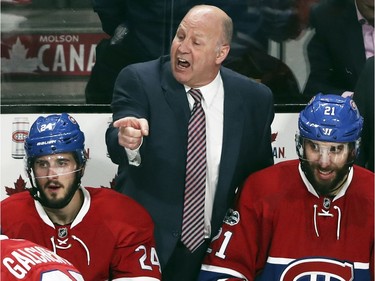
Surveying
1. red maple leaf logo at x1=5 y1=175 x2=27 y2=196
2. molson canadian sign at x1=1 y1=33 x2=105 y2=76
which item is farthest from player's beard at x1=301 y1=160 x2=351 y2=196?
red maple leaf logo at x1=5 y1=175 x2=27 y2=196

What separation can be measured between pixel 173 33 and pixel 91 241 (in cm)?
94

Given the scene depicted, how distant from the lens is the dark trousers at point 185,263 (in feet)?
12.5

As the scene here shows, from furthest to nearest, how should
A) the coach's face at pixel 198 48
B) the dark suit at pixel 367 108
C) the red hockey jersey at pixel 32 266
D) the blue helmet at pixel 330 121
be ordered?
the dark suit at pixel 367 108, the coach's face at pixel 198 48, the blue helmet at pixel 330 121, the red hockey jersey at pixel 32 266

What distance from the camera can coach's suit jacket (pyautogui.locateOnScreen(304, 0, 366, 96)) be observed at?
13.8ft

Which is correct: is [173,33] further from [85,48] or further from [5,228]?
[5,228]

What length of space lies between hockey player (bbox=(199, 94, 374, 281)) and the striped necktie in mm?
154

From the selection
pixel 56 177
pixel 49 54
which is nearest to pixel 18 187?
pixel 49 54

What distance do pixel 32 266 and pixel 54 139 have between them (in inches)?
45.2

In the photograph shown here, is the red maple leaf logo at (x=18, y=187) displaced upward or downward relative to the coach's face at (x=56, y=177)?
downward

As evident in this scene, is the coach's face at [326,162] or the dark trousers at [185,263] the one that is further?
the dark trousers at [185,263]

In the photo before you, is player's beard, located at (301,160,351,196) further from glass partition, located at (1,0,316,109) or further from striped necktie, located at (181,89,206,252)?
glass partition, located at (1,0,316,109)

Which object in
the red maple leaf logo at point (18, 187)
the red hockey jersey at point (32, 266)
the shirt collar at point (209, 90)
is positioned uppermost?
the shirt collar at point (209, 90)

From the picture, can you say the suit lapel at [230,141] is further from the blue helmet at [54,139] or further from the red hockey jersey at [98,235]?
the blue helmet at [54,139]

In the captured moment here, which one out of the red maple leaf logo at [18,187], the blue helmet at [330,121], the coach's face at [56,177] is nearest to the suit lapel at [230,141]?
the blue helmet at [330,121]
